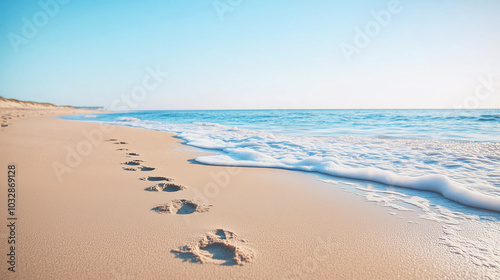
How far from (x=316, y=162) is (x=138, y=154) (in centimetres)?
347

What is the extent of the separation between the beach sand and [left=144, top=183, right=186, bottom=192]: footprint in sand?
0.02 metres

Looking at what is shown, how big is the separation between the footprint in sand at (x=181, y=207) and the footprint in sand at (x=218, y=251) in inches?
19.8

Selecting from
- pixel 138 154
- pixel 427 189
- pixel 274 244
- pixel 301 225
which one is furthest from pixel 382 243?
pixel 138 154

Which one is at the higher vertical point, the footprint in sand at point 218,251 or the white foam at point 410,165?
the white foam at point 410,165

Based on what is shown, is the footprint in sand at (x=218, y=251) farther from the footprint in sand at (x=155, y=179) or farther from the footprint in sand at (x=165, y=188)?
the footprint in sand at (x=155, y=179)

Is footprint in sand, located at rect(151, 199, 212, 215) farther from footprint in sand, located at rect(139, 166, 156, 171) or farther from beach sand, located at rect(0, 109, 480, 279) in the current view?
footprint in sand, located at rect(139, 166, 156, 171)

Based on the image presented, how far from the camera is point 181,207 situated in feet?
7.54

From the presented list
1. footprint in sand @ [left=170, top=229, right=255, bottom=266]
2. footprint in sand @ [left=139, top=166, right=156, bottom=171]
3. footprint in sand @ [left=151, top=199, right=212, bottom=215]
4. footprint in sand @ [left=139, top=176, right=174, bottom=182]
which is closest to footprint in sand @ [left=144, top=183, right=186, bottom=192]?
footprint in sand @ [left=139, top=176, right=174, bottom=182]

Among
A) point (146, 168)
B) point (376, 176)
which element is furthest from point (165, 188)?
point (376, 176)

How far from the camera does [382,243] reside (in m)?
1.71

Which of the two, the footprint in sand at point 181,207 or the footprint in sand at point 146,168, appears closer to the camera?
the footprint in sand at point 181,207

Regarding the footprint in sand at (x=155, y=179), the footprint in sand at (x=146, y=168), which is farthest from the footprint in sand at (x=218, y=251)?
the footprint in sand at (x=146, y=168)

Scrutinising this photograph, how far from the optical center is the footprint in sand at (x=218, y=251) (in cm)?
144

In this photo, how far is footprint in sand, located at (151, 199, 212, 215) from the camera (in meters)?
2.19
